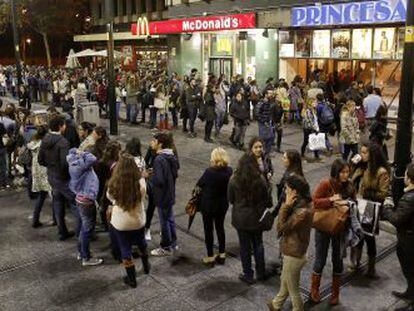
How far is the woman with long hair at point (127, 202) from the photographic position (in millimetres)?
5312

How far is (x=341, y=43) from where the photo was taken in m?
16.9

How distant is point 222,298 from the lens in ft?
18.1

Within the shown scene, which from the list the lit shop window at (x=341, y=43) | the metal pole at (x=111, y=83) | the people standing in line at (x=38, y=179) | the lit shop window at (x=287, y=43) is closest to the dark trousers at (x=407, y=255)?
the people standing in line at (x=38, y=179)

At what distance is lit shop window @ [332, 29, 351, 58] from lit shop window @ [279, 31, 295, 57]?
190 cm

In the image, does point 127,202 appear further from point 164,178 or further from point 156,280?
point 156,280

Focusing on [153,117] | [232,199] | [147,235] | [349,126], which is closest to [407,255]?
[232,199]

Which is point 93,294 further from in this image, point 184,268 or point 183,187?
point 183,187

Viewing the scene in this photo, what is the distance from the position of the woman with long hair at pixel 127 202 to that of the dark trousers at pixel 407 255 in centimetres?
284

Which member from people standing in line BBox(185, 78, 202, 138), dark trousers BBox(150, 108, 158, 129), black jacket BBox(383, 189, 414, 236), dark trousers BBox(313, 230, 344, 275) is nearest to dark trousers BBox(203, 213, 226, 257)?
dark trousers BBox(313, 230, 344, 275)

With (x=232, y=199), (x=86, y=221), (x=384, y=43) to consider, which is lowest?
(x=86, y=221)

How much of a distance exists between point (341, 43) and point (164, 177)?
41.5 feet

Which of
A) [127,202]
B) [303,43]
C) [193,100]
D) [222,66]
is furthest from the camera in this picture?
[222,66]

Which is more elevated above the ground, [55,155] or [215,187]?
[55,155]

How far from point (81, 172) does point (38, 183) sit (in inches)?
72.0
